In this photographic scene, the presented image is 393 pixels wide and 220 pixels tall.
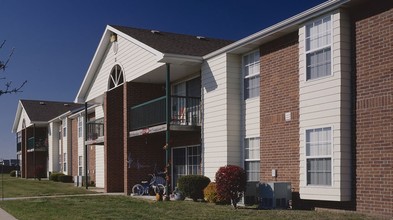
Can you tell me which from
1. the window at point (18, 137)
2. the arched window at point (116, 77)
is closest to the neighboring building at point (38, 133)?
the window at point (18, 137)

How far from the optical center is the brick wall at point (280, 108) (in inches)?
601

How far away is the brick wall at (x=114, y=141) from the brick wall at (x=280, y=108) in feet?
35.3

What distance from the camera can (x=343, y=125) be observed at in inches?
517

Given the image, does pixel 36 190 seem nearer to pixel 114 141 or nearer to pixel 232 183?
pixel 114 141

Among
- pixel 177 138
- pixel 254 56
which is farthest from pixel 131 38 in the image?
pixel 254 56

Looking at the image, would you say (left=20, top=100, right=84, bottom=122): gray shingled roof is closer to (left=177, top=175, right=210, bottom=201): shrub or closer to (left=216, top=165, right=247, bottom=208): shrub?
(left=177, top=175, right=210, bottom=201): shrub

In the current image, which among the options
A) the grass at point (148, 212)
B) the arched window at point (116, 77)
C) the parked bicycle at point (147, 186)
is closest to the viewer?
the grass at point (148, 212)

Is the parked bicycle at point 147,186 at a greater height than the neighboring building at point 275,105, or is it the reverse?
the neighboring building at point 275,105

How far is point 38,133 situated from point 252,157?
132 ft

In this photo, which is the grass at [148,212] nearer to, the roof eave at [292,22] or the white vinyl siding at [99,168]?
the roof eave at [292,22]

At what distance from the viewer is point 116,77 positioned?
26375 millimetres

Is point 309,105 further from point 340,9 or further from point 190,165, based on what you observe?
point 190,165

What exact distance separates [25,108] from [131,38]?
1307 inches

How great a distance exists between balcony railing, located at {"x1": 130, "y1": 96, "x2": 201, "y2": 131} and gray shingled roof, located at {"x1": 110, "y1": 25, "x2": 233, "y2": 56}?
1.93m
